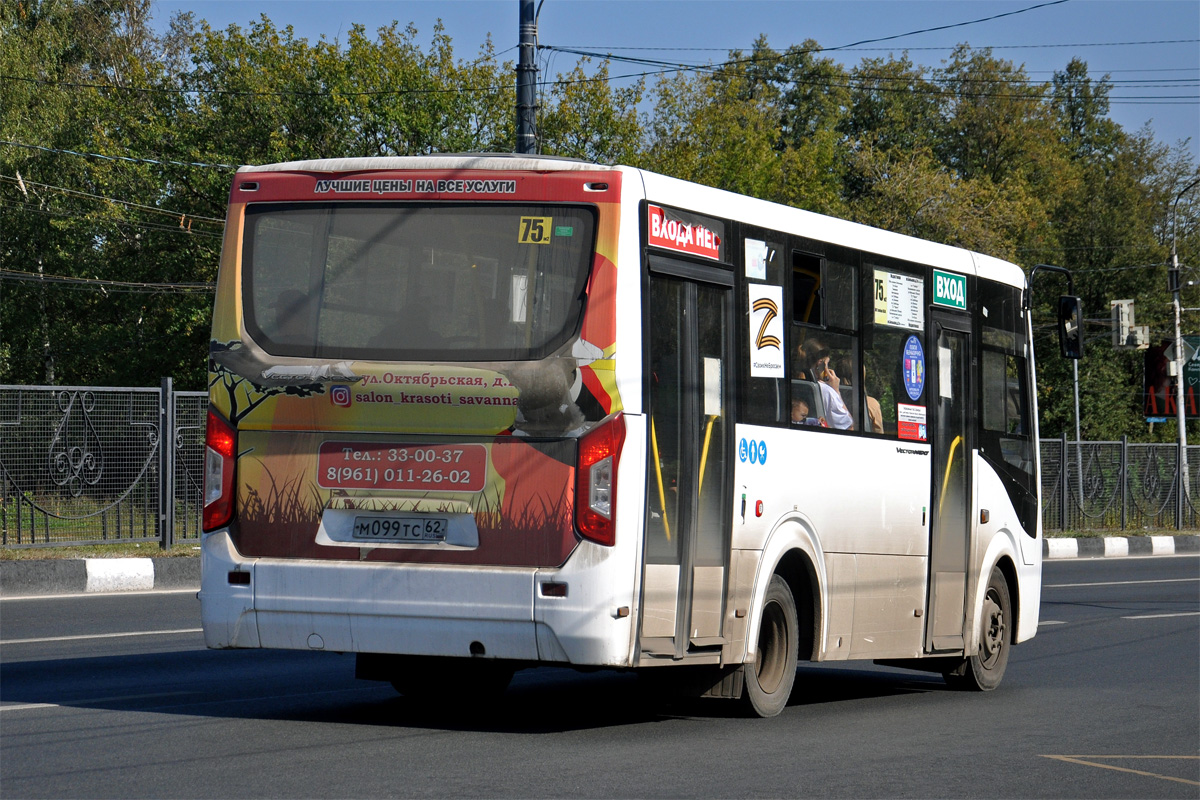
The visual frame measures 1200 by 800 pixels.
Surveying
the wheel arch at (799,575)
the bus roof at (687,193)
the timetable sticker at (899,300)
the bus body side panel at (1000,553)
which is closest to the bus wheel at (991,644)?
the bus body side panel at (1000,553)

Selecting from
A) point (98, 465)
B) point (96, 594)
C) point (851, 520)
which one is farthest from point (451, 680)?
point (98, 465)

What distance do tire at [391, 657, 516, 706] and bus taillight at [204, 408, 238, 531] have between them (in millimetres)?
1586

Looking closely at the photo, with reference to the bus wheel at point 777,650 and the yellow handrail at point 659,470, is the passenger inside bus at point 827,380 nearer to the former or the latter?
the bus wheel at point 777,650

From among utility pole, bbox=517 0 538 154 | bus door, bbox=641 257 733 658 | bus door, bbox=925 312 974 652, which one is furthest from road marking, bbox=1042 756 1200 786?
utility pole, bbox=517 0 538 154

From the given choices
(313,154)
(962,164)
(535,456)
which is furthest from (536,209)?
(962,164)

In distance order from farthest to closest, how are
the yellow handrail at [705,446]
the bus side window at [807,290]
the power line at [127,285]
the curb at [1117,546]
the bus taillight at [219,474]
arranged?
the power line at [127,285], the curb at [1117,546], the bus side window at [807,290], the yellow handrail at [705,446], the bus taillight at [219,474]

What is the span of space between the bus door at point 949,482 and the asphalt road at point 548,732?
1.94 feet

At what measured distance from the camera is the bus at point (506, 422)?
282 inches

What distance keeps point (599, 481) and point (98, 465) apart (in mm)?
11602

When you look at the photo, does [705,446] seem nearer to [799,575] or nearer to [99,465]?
[799,575]

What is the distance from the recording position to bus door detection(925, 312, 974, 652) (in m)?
10.2

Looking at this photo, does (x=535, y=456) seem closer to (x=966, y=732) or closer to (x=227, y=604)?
(x=227, y=604)

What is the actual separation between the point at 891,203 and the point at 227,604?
4745 cm

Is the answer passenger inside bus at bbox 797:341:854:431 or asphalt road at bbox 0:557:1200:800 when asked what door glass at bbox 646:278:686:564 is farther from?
passenger inside bus at bbox 797:341:854:431
